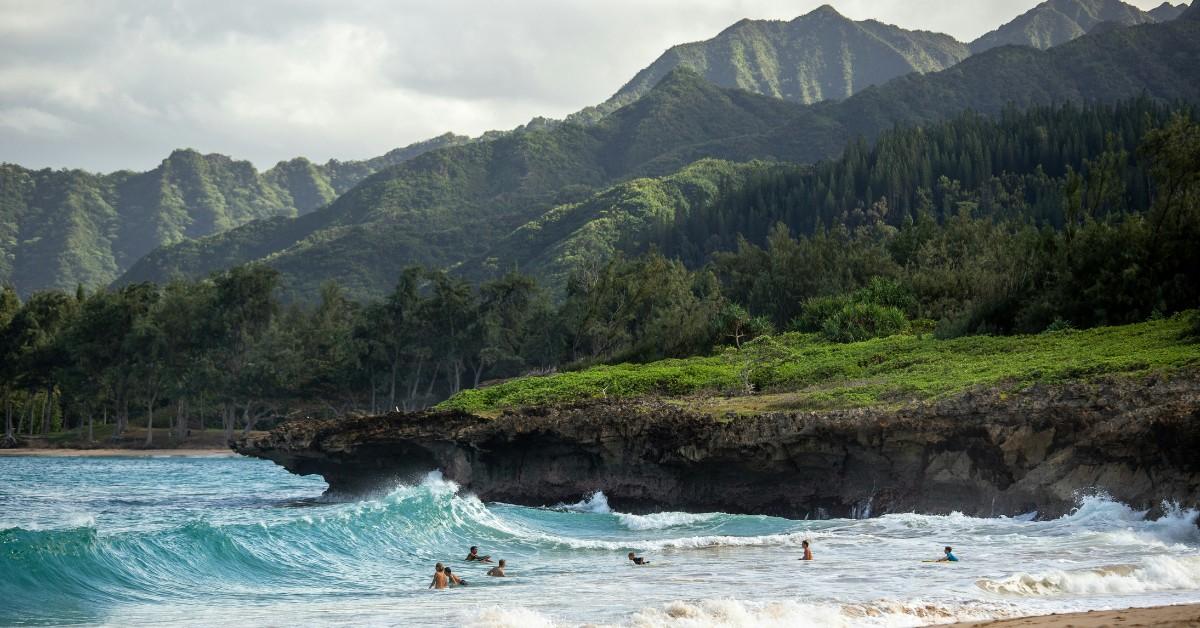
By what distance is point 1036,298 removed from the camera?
42.1 metres

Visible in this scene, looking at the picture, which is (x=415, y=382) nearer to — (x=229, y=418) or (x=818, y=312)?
(x=229, y=418)

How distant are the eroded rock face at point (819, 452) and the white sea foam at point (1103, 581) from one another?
14.5ft

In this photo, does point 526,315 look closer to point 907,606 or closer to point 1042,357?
point 1042,357

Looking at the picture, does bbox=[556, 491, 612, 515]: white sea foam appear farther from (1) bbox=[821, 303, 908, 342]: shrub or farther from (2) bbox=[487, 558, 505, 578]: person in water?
(1) bbox=[821, 303, 908, 342]: shrub

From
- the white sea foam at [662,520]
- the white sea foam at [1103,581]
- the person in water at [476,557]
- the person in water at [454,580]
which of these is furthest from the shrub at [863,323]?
the person in water at [454,580]

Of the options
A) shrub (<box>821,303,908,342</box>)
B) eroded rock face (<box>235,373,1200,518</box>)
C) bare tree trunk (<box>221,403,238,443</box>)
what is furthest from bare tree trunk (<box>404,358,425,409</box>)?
eroded rock face (<box>235,373,1200,518</box>)

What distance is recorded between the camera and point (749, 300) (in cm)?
6919

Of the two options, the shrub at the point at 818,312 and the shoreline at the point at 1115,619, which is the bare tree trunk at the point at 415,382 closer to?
the shrub at the point at 818,312

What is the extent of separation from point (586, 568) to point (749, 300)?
45908 millimetres

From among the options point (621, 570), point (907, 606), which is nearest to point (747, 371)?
point (621, 570)

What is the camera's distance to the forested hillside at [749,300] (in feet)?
135

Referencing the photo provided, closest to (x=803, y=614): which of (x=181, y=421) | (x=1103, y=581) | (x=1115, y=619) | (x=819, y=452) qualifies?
(x=1115, y=619)

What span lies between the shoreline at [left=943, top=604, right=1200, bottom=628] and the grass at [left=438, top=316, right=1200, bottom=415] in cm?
1361

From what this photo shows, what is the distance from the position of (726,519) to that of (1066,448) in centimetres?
904
